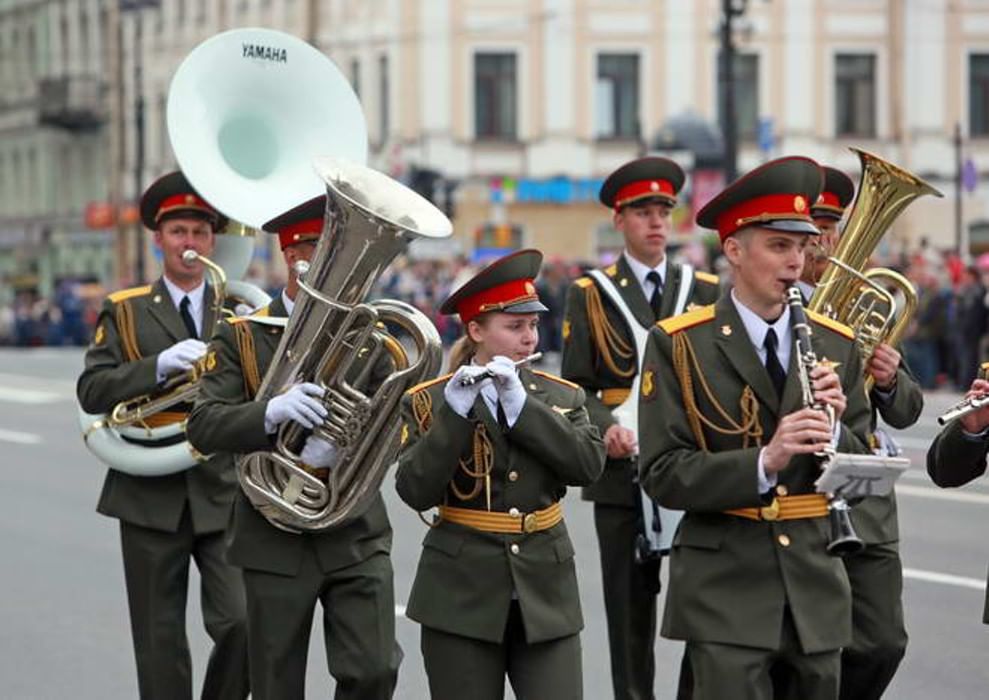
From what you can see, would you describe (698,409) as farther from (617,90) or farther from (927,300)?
(617,90)

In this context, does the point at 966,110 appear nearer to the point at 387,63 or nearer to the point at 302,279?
the point at 387,63

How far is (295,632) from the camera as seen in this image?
696 cm

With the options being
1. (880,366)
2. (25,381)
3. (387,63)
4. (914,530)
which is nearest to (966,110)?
(387,63)

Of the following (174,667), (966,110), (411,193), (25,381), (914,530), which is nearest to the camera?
(411,193)

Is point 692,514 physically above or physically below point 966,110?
below

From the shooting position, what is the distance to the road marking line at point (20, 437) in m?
20.3

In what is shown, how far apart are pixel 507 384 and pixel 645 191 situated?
243 centimetres

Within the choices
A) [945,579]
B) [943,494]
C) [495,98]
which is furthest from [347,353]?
[495,98]

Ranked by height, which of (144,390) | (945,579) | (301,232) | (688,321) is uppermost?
(301,232)

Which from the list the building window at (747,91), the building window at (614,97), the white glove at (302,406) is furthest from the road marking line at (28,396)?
the building window at (747,91)

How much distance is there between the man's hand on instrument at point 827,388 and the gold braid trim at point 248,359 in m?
2.22

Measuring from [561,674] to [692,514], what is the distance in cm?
71

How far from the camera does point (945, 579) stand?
11.3m

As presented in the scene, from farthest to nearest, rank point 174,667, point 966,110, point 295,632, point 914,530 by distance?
point 966,110 → point 914,530 → point 174,667 → point 295,632
